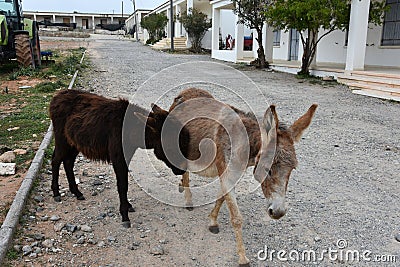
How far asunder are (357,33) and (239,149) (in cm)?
1205

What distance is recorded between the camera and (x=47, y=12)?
73.8m

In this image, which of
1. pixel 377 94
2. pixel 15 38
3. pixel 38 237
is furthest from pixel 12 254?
pixel 15 38

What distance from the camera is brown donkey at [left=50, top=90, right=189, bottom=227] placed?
3422 millimetres

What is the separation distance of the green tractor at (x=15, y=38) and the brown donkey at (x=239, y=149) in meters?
11.7

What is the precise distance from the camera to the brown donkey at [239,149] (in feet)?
8.64

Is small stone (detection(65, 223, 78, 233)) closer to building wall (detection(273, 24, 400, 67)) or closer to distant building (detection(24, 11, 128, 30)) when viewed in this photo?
building wall (detection(273, 24, 400, 67))

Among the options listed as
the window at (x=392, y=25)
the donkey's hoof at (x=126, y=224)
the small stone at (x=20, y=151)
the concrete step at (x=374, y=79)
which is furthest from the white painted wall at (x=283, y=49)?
the donkey's hoof at (x=126, y=224)

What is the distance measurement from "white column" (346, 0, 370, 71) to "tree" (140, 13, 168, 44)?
2764cm

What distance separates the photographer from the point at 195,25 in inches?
1192

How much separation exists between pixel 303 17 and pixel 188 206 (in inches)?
436

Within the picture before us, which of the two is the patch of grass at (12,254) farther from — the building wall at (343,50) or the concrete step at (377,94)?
the building wall at (343,50)

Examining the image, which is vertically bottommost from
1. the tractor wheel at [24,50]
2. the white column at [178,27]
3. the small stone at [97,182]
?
the small stone at [97,182]

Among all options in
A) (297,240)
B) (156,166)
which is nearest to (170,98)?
(156,166)

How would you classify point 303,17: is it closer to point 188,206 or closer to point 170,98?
point 170,98
